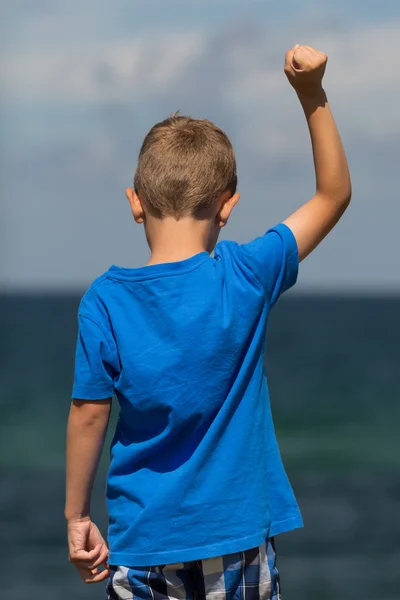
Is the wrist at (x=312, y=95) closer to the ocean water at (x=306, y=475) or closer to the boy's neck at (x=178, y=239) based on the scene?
the boy's neck at (x=178, y=239)

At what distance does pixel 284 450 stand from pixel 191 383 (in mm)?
18836

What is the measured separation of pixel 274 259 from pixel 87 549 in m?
0.68

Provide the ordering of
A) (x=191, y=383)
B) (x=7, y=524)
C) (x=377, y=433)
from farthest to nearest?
1. (x=377, y=433)
2. (x=7, y=524)
3. (x=191, y=383)

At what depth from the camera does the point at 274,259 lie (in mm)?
1922

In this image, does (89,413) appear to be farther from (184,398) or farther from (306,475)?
(306,475)

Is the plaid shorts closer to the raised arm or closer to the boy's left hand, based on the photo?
the boy's left hand

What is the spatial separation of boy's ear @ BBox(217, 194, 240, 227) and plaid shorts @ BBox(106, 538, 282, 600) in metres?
0.63

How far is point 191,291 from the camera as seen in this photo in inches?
73.0

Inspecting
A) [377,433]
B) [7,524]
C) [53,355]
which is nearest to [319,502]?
[7,524]

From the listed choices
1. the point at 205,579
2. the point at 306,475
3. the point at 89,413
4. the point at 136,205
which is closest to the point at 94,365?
the point at 89,413

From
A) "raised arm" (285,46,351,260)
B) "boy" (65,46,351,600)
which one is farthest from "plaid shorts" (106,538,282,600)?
"raised arm" (285,46,351,260)

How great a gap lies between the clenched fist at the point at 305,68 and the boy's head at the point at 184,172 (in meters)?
0.19

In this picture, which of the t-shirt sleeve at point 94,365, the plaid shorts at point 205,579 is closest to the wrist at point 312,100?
the t-shirt sleeve at point 94,365

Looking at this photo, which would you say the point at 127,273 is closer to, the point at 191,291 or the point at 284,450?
the point at 191,291
